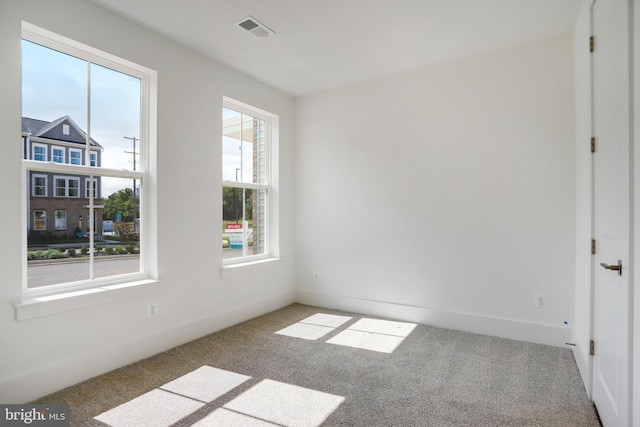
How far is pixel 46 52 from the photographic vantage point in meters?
2.56

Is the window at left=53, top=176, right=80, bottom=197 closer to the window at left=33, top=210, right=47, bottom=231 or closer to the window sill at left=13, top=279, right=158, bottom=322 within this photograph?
the window at left=33, top=210, right=47, bottom=231

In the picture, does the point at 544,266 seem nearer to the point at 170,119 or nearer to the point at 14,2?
the point at 170,119

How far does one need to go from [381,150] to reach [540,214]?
5.85 feet

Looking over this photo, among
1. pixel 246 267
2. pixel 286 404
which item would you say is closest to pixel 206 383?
pixel 286 404

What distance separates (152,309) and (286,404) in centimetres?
152

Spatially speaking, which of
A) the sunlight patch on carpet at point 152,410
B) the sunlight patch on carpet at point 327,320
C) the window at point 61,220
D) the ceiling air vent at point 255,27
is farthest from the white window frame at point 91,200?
the sunlight patch on carpet at point 327,320

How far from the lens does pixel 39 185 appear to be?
254 centimetres

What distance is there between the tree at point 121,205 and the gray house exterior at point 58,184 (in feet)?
0.18

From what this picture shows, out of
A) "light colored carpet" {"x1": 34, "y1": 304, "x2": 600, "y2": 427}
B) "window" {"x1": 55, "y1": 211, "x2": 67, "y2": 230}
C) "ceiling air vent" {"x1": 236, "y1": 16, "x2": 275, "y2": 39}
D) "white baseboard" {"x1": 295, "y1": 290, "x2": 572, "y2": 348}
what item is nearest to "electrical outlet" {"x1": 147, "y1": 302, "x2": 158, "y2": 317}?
"light colored carpet" {"x1": 34, "y1": 304, "x2": 600, "y2": 427}

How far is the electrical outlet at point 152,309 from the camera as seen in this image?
307 cm

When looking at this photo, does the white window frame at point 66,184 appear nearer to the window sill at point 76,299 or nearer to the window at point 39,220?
the window at point 39,220

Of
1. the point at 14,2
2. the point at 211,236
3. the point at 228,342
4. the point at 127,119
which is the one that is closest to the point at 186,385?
the point at 228,342

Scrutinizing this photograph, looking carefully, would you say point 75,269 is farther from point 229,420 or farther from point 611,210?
point 611,210

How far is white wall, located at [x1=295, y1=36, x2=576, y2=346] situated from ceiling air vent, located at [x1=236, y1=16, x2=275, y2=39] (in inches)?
61.5
